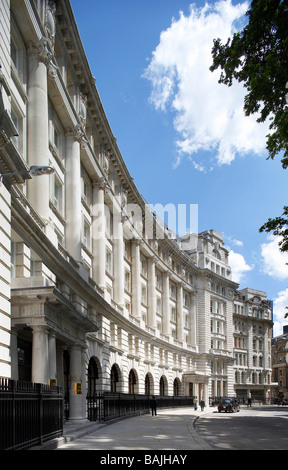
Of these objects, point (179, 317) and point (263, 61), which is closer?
point (263, 61)

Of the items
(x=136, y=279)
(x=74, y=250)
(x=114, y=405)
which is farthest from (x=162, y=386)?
(x=74, y=250)

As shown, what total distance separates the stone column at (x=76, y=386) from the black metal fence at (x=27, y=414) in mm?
7445

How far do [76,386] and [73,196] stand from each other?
1187 centimetres

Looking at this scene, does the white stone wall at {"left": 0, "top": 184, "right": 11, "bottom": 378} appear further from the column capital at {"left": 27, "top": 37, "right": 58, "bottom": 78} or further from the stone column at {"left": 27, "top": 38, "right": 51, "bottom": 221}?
the column capital at {"left": 27, "top": 37, "right": 58, "bottom": 78}

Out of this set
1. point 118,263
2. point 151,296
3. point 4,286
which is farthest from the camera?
point 151,296

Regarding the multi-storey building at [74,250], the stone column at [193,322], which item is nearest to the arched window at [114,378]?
the multi-storey building at [74,250]

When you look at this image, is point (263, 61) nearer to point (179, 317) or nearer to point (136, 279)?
point (136, 279)

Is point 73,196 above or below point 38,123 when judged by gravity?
below

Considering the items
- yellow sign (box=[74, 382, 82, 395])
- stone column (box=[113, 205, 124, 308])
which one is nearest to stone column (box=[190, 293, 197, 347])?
stone column (box=[113, 205, 124, 308])

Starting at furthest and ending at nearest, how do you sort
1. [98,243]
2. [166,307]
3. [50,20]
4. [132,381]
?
1. [166,307]
2. [132,381]
3. [98,243]
4. [50,20]

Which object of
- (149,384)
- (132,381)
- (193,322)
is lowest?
(149,384)

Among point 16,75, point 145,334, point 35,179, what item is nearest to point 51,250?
point 35,179

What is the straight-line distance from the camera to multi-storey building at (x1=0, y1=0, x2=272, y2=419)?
18547 mm

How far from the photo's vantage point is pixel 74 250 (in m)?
30.4
